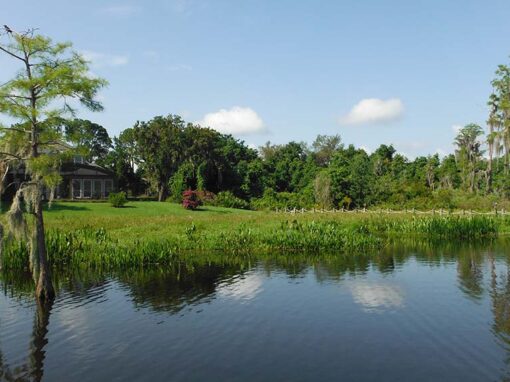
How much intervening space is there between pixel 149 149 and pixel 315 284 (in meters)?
50.4

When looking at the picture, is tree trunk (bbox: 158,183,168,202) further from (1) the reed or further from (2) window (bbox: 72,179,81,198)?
(1) the reed

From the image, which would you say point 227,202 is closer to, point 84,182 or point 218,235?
point 84,182

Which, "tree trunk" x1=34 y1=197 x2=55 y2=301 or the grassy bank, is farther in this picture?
the grassy bank

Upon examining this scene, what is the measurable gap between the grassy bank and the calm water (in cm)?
199

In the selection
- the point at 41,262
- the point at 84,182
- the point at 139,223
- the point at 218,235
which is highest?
the point at 84,182

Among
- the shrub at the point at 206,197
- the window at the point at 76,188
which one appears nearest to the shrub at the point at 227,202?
the shrub at the point at 206,197

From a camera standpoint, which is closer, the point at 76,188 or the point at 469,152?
Result: the point at 76,188

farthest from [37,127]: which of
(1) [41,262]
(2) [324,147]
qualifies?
(2) [324,147]

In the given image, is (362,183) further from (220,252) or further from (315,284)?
(315,284)

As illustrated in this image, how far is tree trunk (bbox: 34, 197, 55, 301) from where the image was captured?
1664 cm

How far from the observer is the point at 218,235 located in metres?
31.3

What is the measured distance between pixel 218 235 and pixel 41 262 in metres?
15.3

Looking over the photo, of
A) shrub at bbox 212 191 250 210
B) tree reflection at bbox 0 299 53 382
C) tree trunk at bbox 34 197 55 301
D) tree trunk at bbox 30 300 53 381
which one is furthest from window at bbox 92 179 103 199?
tree reflection at bbox 0 299 53 382

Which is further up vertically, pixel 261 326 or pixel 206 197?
pixel 206 197
